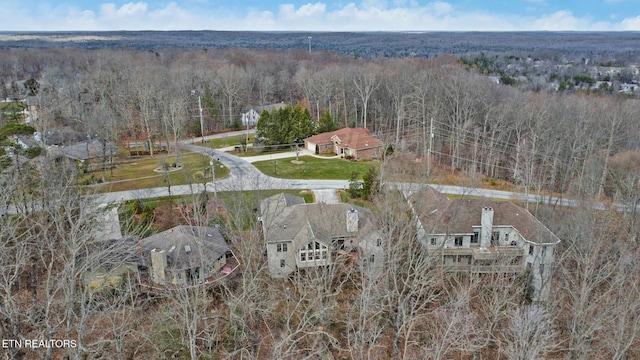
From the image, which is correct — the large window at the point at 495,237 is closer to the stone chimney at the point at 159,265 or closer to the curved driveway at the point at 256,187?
the curved driveway at the point at 256,187

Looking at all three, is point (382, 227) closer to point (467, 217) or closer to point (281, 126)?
point (467, 217)

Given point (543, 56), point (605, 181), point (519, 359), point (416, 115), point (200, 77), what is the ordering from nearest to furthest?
1. point (519, 359)
2. point (605, 181)
3. point (416, 115)
4. point (200, 77)
5. point (543, 56)

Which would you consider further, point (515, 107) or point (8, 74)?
point (8, 74)

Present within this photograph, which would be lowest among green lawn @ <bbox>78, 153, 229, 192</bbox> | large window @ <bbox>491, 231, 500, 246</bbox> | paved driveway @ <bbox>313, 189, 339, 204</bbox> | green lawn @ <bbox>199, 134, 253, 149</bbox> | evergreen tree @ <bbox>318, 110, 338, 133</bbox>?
paved driveway @ <bbox>313, 189, 339, 204</bbox>

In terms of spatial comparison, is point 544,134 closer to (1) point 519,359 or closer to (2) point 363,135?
(2) point 363,135

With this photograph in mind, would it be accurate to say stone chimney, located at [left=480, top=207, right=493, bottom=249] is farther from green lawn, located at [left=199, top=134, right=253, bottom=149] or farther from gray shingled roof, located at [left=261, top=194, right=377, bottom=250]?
green lawn, located at [left=199, top=134, right=253, bottom=149]

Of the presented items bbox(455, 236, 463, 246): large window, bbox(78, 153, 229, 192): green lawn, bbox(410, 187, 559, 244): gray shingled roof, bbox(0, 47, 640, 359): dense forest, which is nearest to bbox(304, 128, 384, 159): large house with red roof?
bbox(0, 47, 640, 359): dense forest

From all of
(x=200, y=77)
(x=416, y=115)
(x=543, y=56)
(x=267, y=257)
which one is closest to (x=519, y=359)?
(x=267, y=257)

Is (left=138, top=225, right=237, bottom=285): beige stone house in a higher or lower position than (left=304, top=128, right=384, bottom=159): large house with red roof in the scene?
lower
